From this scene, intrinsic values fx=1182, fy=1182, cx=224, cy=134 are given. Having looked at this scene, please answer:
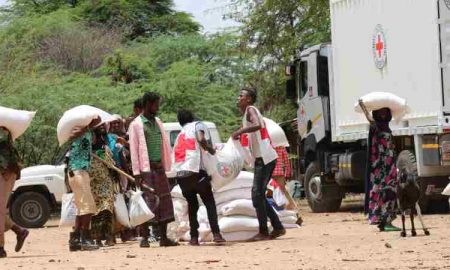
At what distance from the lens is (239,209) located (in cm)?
1399

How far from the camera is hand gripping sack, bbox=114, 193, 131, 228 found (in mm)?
13734

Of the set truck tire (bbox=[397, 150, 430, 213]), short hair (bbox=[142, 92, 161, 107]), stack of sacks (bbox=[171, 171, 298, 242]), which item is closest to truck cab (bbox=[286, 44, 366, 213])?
truck tire (bbox=[397, 150, 430, 213])

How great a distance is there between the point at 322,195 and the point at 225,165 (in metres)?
8.91

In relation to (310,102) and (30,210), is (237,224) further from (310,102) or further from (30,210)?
(30,210)

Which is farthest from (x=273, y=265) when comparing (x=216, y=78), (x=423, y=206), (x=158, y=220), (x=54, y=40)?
(x=54, y=40)

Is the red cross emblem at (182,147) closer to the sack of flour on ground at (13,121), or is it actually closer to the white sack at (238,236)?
the white sack at (238,236)

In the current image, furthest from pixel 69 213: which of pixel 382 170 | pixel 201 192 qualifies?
pixel 382 170

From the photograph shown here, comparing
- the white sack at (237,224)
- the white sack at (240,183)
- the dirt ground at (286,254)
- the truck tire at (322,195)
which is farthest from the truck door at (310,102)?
the white sack at (237,224)

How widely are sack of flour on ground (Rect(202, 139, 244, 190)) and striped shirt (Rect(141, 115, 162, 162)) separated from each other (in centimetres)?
62

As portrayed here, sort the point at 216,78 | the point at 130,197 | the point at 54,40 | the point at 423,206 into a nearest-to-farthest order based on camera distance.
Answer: the point at 130,197 → the point at 423,206 → the point at 216,78 → the point at 54,40

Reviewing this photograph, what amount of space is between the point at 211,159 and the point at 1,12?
35241 mm

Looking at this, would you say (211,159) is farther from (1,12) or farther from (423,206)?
(1,12)

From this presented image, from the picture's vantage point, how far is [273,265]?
1009cm

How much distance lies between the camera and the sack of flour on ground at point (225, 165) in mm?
13438
